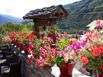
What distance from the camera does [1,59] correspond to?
9.48 meters

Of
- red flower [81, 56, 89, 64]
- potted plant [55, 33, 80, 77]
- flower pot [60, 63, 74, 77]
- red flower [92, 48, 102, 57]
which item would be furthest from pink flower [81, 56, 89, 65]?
flower pot [60, 63, 74, 77]

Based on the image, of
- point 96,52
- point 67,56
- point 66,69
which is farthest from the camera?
point 66,69

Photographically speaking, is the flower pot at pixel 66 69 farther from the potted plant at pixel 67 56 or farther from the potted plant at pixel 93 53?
the potted plant at pixel 93 53

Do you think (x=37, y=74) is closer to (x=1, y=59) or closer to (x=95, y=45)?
(x=95, y=45)

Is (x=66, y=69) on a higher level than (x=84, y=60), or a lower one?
lower

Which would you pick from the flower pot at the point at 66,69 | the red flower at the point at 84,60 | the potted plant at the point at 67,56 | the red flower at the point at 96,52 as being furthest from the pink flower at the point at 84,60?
the flower pot at the point at 66,69

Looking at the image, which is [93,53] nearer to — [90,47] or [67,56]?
[90,47]

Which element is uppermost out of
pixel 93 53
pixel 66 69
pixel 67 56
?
pixel 93 53

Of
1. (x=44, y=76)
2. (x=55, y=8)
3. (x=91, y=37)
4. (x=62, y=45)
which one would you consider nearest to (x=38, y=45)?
(x=44, y=76)

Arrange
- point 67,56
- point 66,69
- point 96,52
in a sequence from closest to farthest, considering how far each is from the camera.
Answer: point 96,52 < point 67,56 < point 66,69

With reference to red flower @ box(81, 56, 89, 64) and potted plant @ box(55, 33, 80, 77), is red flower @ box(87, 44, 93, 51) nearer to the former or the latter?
red flower @ box(81, 56, 89, 64)

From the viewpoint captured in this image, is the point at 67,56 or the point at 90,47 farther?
the point at 67,56

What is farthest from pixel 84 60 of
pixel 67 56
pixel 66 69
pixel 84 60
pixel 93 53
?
pixel 66 69

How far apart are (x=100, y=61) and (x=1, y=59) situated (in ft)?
23.6
